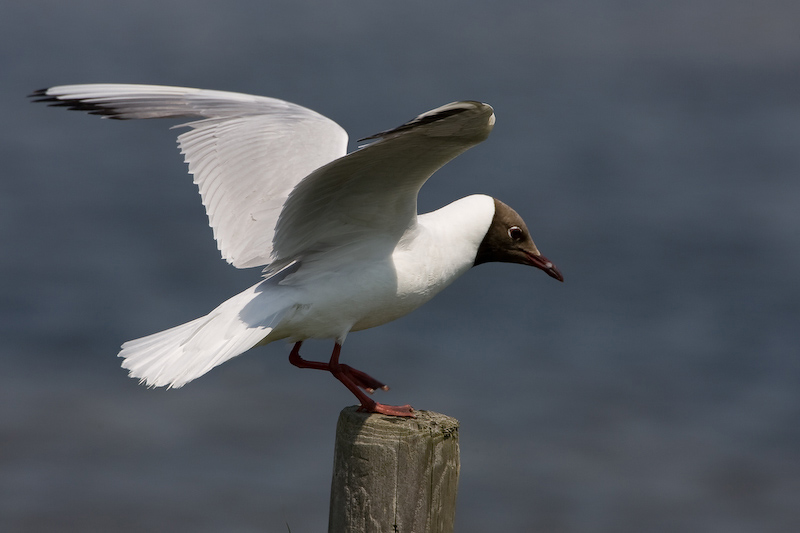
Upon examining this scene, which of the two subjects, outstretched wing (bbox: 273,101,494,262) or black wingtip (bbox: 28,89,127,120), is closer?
outstretched wing (bbox: 273,101,494,262)

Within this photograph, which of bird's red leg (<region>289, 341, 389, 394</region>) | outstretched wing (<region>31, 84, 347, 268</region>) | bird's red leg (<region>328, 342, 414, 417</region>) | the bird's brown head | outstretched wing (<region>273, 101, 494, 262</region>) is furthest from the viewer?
the bird's brown head

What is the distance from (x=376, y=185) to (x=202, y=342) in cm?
92

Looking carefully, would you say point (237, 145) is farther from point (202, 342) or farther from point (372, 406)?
point (372, 406)

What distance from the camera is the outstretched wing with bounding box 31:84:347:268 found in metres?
3.99

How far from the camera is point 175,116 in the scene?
4.13 metres

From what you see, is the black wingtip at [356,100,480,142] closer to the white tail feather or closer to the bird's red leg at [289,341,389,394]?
the white tail feather

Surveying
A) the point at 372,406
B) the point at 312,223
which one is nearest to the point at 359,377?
the point at 372,406

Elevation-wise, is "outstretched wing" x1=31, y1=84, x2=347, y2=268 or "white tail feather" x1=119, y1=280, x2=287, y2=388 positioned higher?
"outstretched wing" x1=31, y1=84, x2=347, y2=268

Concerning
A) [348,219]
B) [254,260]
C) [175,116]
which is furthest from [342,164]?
[175,116]

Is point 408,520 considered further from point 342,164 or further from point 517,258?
point 517,258

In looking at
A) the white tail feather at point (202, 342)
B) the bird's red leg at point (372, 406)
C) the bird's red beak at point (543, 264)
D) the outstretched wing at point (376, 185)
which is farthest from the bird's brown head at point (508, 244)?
the white tail feather at point (202, 342)

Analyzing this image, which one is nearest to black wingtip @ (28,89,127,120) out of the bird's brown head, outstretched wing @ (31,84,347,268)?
outstretched wing @ (31,84,347,268)

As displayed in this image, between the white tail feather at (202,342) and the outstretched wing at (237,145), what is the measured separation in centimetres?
46

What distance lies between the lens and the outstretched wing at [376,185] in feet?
9.80
